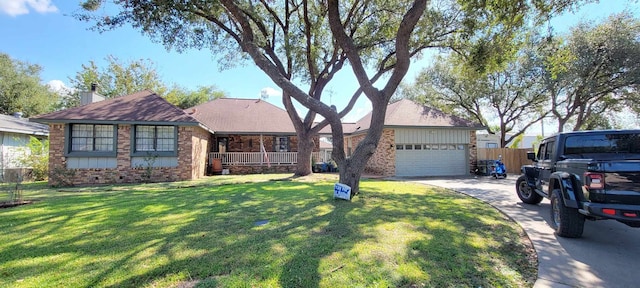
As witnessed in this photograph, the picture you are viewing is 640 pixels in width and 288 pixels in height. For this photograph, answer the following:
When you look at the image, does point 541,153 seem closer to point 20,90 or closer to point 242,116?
point 242,116

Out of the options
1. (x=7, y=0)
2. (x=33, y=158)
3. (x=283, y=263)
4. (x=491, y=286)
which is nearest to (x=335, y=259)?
(x=283, y=263)

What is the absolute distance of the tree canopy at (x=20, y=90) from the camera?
25.8m

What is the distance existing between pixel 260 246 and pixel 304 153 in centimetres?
1086

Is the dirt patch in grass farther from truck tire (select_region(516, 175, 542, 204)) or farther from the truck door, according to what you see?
truck tire (select_region(516, 175, 542, 204))

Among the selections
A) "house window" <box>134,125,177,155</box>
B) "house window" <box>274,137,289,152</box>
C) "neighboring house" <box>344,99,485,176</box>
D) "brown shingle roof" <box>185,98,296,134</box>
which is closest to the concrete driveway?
"neighboring house" <box>344,99,485,176</box>

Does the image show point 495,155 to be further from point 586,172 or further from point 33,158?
point 33,158

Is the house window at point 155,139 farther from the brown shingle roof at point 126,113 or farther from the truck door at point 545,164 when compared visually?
the truck door at point 545,164

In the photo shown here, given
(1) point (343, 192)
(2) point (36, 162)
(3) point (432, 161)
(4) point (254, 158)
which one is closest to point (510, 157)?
(3) point (432, 161)

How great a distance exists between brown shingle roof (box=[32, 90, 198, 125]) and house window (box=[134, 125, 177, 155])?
0.56 metres

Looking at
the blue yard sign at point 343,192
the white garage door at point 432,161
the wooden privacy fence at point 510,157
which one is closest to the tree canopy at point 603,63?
the wooden privacy fence at point 510,157

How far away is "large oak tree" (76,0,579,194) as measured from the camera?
8062 millimetres

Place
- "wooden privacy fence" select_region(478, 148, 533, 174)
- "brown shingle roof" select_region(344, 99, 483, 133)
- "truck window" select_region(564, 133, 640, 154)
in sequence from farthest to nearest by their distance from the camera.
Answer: "wooden privacy fence" select_region(478, 148, 533, 174) → "brown shingle roof" select_region(344, 99, 483, 133) → "truck window" select_region(564, 133, 640, 154)

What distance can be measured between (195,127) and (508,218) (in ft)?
43.7

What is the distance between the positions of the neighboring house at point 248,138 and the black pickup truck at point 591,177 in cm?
1421
